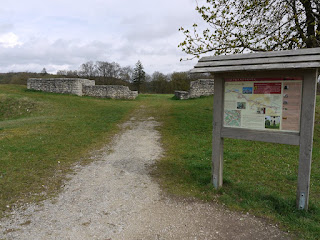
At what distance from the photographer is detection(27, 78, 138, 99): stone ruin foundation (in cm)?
2259

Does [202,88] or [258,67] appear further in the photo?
[202,88]

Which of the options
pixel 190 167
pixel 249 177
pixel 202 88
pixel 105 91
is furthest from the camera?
pixel 105 91

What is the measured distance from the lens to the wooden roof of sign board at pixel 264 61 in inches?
142

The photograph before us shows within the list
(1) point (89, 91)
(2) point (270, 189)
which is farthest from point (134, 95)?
(2) point (270, 189)

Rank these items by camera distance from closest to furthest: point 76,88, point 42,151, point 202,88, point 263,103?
point 263,103 < point 42,151 < point 76,88 < point 202,88

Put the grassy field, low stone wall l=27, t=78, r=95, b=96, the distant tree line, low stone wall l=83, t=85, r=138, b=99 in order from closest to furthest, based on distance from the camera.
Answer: the grassy field → low stone wall l=27, t=78, r=95, b=96 → low stone wall l=83, t=85, r=138, b=99 → the distant tree line

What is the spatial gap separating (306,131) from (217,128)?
58.3 inches

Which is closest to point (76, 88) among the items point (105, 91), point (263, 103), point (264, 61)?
point (105, 91)

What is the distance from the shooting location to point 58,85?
74.6 feet

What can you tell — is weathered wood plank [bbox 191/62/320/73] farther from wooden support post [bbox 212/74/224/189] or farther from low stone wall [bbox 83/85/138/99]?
low stone wall [bbox 83/85/138/99]

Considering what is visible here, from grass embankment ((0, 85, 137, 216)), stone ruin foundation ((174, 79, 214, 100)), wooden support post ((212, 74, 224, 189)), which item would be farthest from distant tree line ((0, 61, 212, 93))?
wooden support post ((212, 74, 224, 189))

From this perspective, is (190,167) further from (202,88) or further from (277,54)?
(202,88)

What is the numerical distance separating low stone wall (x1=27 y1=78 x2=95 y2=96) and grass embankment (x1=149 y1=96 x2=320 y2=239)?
53.5 feet

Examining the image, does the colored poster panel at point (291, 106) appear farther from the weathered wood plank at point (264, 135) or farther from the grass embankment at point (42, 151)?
the grass embankment at point (42, 151)
